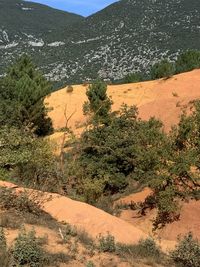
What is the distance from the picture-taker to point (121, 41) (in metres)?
85.1

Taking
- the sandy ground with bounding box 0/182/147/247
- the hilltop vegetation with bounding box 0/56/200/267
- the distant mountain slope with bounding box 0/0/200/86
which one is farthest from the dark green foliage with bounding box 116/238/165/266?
the distant mountain slope with bounding box 0/0/200/86

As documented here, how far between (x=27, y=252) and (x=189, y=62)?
48553mm

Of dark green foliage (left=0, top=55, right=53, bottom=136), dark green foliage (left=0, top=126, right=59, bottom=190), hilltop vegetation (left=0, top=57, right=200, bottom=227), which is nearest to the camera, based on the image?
dark green foliage (left=0, top=126, right=59, bottom=190)

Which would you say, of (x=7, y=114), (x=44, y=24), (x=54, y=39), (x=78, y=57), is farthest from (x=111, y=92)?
(x=44, y=24)

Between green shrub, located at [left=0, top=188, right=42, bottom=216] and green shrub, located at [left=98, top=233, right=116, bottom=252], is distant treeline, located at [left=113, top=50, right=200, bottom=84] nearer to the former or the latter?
green shrub, located at [left=0, top=188, right=42, bottom=216]

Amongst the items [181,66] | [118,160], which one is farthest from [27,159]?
[181,66]

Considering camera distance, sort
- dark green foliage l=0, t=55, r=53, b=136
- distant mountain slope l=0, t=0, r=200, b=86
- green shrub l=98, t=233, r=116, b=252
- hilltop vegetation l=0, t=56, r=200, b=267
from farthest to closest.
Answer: distant mountain slope l=0, t=0, r=200, b=86, dark green foliage l=0, t=55, r=53, b=136, hilltop vegetation l=0, t=56, r=200, b=267, green shrub l=98, t=233, r=116, b=252

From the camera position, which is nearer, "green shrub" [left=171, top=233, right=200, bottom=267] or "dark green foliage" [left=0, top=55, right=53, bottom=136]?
"green shrub" [left=171, top=233, right=200, bottom=267]

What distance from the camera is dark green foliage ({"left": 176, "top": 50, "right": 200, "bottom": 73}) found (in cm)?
5375

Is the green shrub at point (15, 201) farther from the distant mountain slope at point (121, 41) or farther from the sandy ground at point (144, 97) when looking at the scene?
the distant mountain slope at point (121, 41)

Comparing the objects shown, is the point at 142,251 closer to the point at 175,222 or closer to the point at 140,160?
the point at 175,222

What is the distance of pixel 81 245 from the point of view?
9.93m

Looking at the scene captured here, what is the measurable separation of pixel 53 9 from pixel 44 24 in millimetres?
21746

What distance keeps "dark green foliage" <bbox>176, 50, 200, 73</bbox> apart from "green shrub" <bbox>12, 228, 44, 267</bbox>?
4622 centimetres
